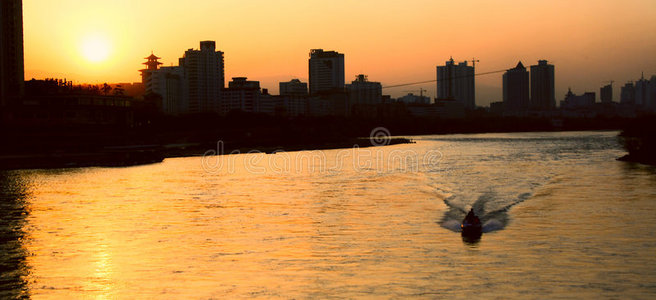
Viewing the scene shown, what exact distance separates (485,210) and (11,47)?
123506 mm

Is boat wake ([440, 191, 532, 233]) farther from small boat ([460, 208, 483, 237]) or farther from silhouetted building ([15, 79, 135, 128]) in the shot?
silhouetted building ([15, 79, 135, 128])

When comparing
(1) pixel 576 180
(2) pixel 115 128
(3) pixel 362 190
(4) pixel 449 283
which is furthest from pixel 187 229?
(2) pixel 115 128

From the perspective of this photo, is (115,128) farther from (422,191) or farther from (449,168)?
(422,191)

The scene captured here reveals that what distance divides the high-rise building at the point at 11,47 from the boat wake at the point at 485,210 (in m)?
109

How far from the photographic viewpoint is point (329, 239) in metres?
26.2

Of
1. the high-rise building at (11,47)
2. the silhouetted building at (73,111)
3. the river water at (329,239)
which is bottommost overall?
the river water at (329,239)

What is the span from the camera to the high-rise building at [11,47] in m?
123

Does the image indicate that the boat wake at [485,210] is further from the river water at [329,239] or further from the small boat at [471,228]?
the small boat at [471,228]

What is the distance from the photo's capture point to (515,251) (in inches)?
925

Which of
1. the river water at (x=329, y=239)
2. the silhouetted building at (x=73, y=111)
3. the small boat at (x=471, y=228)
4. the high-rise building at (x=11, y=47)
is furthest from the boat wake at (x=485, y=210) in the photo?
the high-rise building at (x=11, y=47)

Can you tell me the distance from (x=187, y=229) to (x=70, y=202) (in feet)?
50.5

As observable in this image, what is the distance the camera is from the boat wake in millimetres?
29922

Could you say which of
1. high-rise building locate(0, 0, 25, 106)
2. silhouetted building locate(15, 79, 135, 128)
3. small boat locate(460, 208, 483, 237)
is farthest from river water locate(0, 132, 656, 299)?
high-rise building locate(0, 0, 25, 106)

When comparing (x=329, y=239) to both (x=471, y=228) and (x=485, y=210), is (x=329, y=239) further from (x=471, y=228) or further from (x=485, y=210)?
(x=485, y=210)
